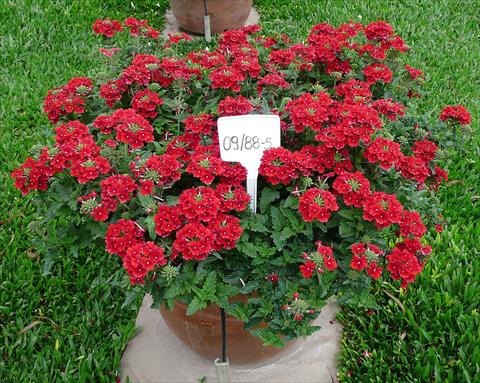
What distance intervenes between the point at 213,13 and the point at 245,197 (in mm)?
3549

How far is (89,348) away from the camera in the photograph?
8.07 ft

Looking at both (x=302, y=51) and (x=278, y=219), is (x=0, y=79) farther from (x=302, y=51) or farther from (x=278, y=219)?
(x=278, y=219)

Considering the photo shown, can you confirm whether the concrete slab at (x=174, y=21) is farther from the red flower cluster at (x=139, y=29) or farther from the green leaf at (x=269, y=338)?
the green leaf at (x=269, y=338)

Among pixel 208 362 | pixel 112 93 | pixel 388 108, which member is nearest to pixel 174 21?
pixel 112 93

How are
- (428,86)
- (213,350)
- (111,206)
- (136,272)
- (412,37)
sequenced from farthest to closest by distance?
1. (412,37)
2. (428,86)
3. (213,350)
4. (111,206)
5. (136,272)

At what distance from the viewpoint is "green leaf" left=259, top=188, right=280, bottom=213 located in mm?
1946

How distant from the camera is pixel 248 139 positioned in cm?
194

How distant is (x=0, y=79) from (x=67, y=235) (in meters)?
2.71

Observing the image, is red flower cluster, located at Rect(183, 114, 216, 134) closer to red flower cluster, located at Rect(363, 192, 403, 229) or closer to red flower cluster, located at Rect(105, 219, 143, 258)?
red flower cluster, located at Rect(105, 219, 143, 258)

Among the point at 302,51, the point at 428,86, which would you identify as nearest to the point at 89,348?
the point at 302,51

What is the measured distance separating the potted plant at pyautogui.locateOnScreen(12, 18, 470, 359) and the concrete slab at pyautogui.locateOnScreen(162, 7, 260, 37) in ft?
9.88

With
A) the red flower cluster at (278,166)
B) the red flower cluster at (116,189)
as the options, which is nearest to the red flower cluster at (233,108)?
the red flower cluster at (278,166)

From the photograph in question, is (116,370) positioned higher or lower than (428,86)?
lower

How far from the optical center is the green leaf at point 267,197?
1.95 meters
